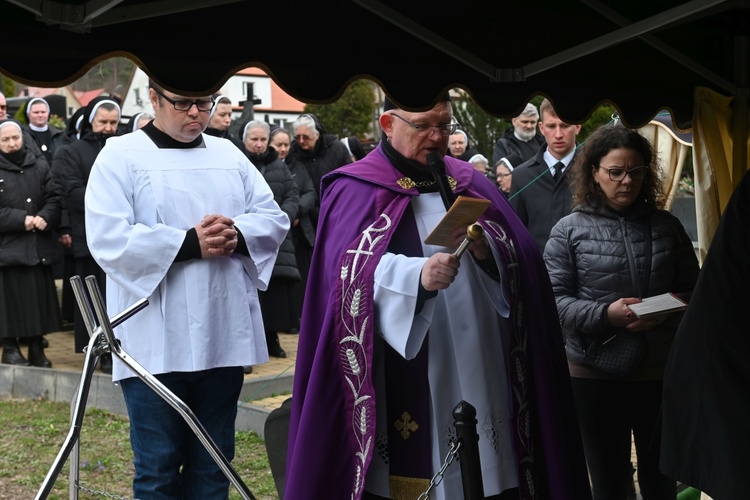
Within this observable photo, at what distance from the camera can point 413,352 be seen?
370 cm

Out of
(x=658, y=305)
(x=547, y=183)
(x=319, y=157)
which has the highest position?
(x=319, y=157)

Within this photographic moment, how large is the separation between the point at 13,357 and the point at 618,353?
6.14m

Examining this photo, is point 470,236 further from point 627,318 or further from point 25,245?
point 25,245

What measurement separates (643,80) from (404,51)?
1.49 meters

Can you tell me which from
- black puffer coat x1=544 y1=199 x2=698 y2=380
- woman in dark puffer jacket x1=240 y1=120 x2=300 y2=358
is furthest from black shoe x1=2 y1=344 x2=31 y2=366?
black puffer coat x1=544 y1=199 x2=698 y2=380

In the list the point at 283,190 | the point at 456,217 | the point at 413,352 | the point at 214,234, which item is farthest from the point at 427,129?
the point at 283,190

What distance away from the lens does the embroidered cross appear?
3822 millimetres

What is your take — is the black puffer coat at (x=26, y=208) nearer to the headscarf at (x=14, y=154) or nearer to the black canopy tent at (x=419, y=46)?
the headscarf at (x=14, y=154)

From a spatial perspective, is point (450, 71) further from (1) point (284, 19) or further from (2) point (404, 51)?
(1) point (284, 19)

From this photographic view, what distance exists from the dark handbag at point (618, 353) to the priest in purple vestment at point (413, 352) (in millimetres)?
719

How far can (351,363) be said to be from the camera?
3.79 metres

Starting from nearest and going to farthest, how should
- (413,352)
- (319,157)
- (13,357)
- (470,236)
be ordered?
(470,236) < (413,352) < (13,357) < (319,157)

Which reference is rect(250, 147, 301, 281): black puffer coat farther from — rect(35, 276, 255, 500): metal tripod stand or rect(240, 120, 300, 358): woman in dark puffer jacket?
rect(35, 276, 255, 500): metal tripod stand

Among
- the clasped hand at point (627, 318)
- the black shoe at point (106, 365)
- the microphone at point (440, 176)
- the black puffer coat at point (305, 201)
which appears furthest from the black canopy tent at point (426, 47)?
the black puffer coat at point (305, 201)
